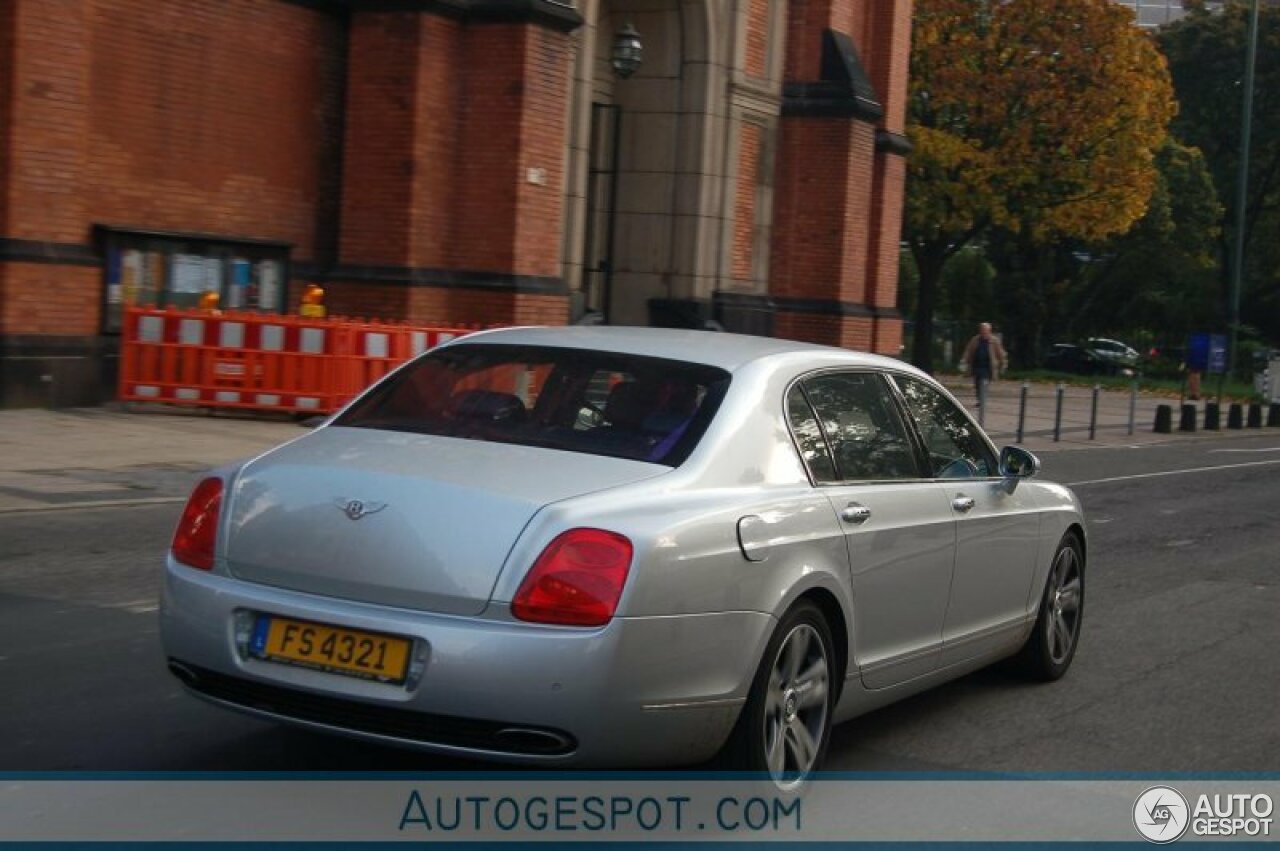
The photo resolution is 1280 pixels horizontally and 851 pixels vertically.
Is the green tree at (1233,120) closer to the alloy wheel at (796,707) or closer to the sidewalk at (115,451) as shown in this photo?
the sidewalk at (115,451)

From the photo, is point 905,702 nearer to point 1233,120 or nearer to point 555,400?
point 555,400

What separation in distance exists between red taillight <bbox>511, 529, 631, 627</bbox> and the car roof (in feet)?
3.83

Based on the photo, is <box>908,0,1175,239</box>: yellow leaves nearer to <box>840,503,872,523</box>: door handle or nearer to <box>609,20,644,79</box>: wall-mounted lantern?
<box>609,20,644,79</box>: wall-mounted lantern

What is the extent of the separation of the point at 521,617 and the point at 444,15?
1734 centimetres

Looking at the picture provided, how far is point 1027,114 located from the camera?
41.2 metres

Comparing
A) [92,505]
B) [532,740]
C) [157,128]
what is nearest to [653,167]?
[157,128]

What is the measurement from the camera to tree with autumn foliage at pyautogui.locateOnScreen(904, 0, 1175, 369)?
1614 inches

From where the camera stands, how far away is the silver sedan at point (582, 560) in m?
4.67

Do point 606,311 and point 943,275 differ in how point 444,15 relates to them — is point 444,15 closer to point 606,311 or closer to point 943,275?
point 606,311

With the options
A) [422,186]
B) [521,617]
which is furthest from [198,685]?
[422,186]

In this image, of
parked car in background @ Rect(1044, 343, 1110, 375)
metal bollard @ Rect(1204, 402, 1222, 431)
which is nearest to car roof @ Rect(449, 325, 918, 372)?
metal bollard @ Rect(1204, 402, 1222, 431)

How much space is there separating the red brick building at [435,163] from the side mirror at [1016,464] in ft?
39.5

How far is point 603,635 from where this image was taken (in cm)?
463

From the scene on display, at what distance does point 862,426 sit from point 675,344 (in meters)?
0.72
